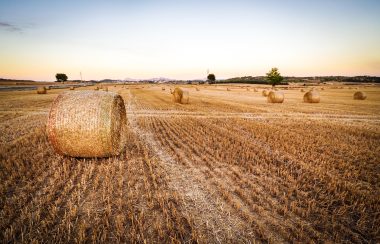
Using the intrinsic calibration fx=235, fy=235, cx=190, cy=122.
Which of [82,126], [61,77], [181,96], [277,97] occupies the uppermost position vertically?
[61,77]

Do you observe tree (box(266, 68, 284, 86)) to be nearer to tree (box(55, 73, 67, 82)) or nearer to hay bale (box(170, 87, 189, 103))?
hay bale (box(170, 87, 189, 103))

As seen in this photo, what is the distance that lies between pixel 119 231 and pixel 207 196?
6.77 ft

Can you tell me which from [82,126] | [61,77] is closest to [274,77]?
[82,126]

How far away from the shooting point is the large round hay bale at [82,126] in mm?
6859

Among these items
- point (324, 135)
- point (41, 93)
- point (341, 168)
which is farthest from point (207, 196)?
point (41, 93)

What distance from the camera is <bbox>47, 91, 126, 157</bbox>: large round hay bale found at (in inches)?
270

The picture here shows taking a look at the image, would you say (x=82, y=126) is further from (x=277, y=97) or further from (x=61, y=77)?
(x=61, y=77)

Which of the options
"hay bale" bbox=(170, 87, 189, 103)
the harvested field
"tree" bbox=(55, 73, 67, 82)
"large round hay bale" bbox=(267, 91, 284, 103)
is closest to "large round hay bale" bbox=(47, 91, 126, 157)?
the harvested field

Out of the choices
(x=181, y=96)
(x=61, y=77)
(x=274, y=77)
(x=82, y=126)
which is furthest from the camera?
(x=61, y=77)

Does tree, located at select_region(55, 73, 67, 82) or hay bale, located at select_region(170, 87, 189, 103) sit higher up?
tree, located at select_region(55, 73, 67, 82)

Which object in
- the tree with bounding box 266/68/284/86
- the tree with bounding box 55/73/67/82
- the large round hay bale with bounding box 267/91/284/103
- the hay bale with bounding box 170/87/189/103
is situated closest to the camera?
the hay bale with bounding box 170/87/189/103

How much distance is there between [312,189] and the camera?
5.70 meters

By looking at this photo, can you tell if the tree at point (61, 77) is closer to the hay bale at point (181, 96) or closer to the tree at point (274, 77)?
the tree at point (274, 77)

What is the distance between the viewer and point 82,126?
6867 millimetres
